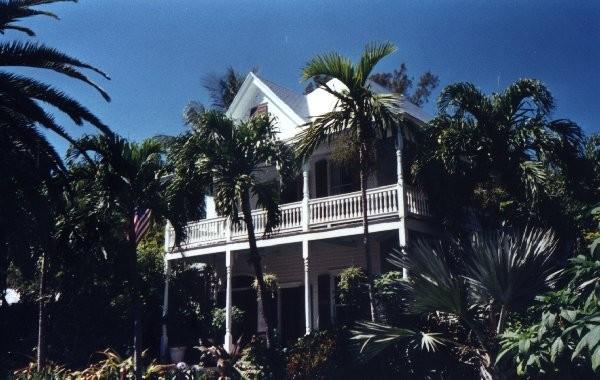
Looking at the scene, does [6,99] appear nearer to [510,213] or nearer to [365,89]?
[365,89]

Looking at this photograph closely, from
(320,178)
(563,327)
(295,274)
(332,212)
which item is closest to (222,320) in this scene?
(295,274)

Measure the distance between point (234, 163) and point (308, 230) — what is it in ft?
13.1

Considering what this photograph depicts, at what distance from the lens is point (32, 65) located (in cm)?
1020

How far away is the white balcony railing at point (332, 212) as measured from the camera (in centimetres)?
1650

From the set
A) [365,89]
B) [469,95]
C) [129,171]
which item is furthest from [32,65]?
[469,95]

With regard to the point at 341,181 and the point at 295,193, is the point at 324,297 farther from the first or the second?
the point at 341,181

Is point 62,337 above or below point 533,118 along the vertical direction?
below

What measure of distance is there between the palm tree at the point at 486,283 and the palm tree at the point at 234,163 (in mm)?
4707

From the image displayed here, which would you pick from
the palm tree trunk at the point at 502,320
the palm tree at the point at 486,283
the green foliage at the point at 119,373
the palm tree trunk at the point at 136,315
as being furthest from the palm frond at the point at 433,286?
the palm tree trunk at the point at 136,315

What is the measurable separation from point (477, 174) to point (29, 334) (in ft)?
45.9

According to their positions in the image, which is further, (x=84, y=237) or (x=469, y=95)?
(x=469, y=95)

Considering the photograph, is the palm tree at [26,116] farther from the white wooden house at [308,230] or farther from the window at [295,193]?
the window at [295,193]

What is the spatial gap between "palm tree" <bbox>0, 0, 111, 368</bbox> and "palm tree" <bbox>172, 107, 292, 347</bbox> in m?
3.80

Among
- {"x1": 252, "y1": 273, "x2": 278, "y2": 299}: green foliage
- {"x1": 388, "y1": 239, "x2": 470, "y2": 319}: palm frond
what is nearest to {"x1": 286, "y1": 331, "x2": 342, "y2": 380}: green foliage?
{"x1": 388, "y1": 239, "x2": 470, "y2": 319}: palm frond
